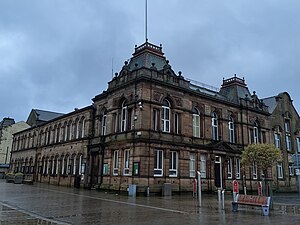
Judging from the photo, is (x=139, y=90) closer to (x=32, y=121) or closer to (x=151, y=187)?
(x=151, y=187)

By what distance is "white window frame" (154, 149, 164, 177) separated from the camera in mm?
24936

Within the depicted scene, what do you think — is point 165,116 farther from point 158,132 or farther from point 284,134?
point 284,134

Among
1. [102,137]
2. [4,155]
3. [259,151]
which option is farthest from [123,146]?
[4,155]

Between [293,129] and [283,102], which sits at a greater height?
[283,102]

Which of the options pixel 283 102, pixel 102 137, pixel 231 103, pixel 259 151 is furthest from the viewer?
pixel 283 102

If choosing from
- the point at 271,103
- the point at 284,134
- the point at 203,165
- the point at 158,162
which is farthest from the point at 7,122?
the point at 284,134

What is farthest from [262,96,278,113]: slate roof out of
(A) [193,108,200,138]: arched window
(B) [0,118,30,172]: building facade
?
(B) [0,118,30,172]: building facade

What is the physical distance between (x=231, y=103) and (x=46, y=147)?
27.1 meters

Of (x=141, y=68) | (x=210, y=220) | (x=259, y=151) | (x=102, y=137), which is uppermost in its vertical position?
(x=141, y=68)

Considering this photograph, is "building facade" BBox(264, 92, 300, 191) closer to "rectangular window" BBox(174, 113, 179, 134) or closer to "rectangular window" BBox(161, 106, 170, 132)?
"rectangular window" BBox(174, 113, 179, 134)

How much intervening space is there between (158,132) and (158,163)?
8.81 ft

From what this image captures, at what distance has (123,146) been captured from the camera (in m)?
25.8

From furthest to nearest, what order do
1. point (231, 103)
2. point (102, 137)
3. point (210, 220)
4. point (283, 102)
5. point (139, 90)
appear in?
point (283, 102) → point (231, 103) → point (102, 137) → point (139, 90) → point (210, 220)

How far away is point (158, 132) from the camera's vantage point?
83.8 ft
